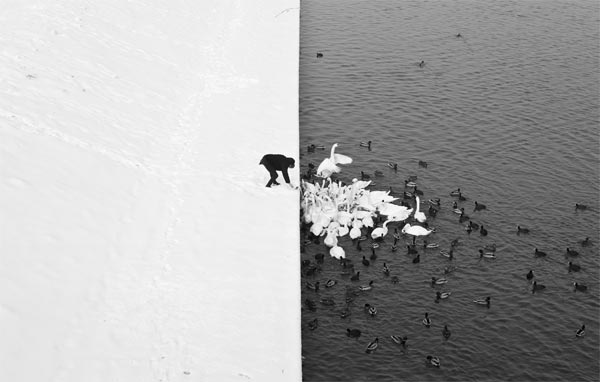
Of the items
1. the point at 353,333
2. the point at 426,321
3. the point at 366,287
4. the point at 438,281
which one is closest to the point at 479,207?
the point at 438,281

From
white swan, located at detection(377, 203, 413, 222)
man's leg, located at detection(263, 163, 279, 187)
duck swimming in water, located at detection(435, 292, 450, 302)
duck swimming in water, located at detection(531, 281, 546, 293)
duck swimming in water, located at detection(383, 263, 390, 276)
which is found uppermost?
man's leg, located at detection(263, 163, 279, 187)

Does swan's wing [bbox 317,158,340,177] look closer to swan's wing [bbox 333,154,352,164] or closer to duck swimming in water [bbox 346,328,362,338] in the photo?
swan's wing [bbox 333,154,352,164]

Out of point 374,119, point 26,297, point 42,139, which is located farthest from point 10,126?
point 374,119

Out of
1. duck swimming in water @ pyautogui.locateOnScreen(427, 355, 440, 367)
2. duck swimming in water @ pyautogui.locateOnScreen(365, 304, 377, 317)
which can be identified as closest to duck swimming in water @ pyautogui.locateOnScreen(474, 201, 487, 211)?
duck swimming in water @ pyautogui.locateOnScreen(365, 304, 377, 317)

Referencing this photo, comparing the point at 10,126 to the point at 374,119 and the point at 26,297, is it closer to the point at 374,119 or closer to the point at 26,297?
the point at 26,297

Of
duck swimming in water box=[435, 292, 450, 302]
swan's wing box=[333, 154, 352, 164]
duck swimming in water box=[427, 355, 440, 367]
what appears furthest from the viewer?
swan's wing box=[333, 154, 352, 164]

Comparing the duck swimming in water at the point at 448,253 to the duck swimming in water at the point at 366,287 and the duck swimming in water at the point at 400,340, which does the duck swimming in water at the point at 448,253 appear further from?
the duck swimming in water at the point at 400,340
